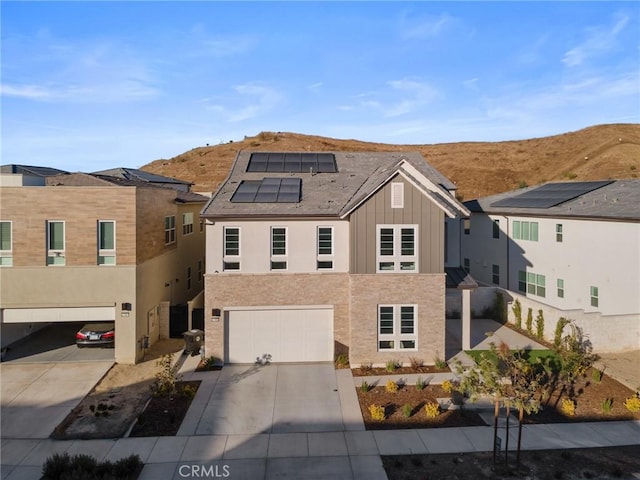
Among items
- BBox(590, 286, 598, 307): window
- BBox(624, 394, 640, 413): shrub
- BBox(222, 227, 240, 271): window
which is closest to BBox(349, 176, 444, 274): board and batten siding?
BBox(222, 227, 240, 271): window

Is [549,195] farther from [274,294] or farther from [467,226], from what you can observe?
[274,294]

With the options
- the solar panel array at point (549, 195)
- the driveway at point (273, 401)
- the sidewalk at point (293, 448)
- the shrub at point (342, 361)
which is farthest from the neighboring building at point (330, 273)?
the solar panel array at point (549, 195)

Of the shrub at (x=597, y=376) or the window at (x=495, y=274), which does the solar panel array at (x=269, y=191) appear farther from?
the window at (x=495, y=274)

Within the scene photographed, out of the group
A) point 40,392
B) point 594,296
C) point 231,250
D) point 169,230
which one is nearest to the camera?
point 40,392

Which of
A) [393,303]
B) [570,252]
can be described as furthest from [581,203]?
[393,303]

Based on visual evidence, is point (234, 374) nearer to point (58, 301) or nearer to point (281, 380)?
point (281, 380)

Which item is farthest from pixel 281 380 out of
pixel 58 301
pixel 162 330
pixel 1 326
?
pixel 1 326

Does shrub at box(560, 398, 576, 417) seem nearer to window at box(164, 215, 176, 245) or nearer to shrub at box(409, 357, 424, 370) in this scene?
shrub at box(409, 357, 424, 370)
